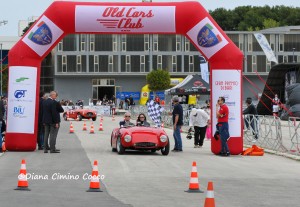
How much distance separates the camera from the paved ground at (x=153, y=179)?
12797mm

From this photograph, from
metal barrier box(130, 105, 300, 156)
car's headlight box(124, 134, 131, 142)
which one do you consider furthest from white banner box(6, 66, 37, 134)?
metal barrier box(130, 105, 300, 156)

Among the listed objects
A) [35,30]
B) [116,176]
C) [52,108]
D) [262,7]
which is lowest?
[116,176]

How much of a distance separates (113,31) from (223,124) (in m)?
4.45

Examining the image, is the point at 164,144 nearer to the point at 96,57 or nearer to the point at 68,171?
the point at 68,171

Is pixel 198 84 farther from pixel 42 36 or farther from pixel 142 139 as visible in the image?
pixel 142 139

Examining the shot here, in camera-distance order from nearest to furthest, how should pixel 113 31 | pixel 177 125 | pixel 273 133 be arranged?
pixel 113 31, pixel 177 125, pixel 273 133

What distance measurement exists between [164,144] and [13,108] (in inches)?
196

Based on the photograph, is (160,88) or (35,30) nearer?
(35,30)

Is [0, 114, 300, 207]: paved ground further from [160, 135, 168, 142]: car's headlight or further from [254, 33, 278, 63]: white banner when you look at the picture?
[254, 33, 278, 63]: white banner

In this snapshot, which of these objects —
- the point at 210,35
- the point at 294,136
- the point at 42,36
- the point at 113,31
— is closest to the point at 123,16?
the point at 113,31

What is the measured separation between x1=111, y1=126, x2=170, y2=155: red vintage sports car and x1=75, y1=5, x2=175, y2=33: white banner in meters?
3.41

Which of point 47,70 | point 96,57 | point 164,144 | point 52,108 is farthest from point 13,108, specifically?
point 47,70

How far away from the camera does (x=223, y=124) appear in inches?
934

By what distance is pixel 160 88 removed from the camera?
308 feet
